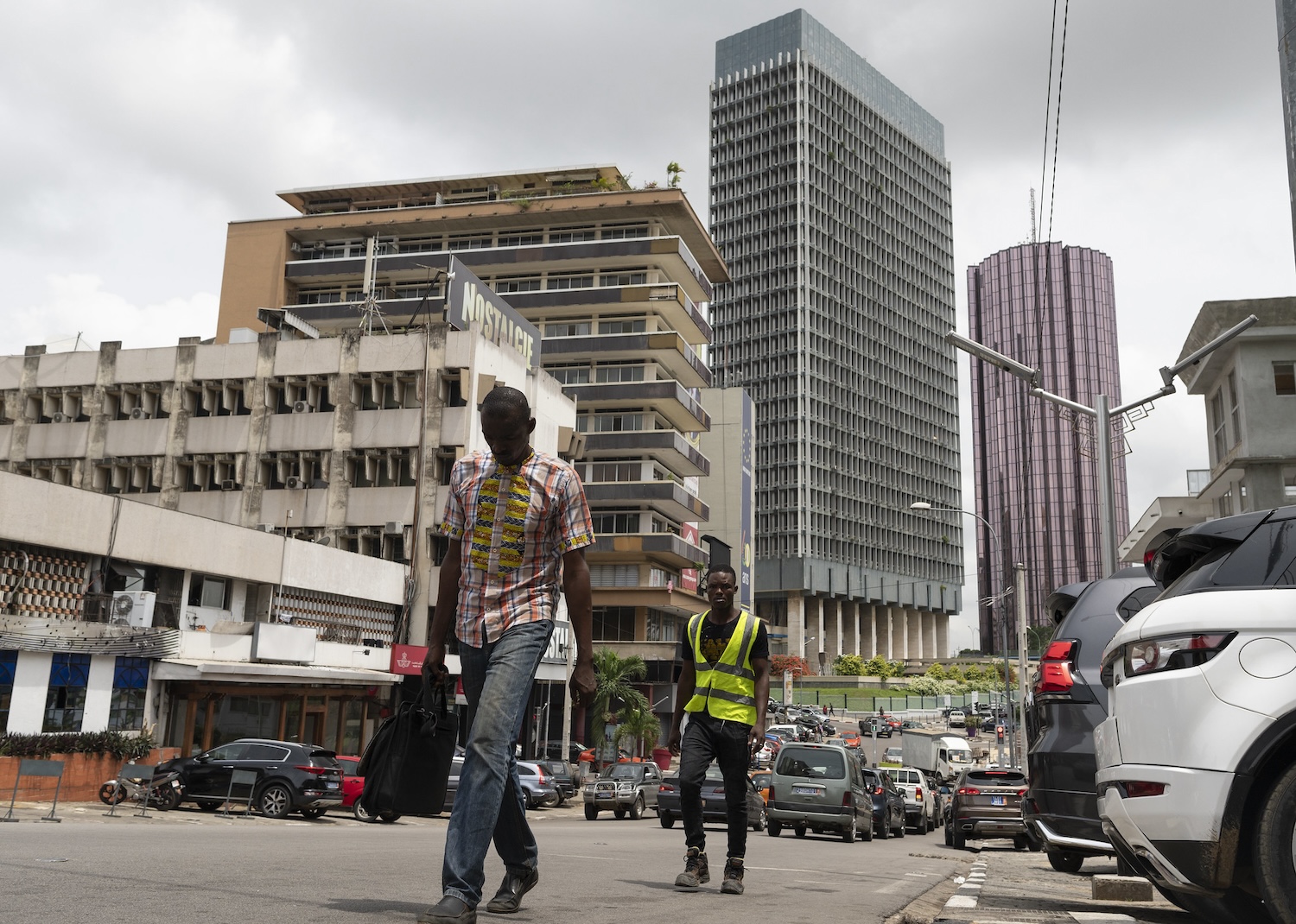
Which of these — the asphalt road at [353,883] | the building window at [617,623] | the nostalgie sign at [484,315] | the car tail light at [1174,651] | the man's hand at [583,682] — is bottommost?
the asphalt road at [353,883]

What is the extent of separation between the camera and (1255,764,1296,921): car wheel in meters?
4.36

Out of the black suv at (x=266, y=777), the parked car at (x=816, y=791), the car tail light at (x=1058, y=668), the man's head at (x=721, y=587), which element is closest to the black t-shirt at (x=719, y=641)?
the man's head at (x=721, y=587)

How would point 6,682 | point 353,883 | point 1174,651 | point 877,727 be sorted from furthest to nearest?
point 877,727
point 6,682
point 353,883
point 1174,651

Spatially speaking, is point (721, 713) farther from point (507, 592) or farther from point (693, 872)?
point (507, 592)

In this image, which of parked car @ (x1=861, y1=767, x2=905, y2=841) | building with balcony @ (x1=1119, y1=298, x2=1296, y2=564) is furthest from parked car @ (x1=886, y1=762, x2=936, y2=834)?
building with balcony @ (x1=1119, y1=298, x2=1296, y2=564)

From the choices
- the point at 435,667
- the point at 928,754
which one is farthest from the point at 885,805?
the point at 928,754

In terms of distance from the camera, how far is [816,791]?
20.3 m

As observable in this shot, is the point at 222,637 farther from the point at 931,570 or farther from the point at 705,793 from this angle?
the point at 931,570

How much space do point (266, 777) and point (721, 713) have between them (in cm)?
1738

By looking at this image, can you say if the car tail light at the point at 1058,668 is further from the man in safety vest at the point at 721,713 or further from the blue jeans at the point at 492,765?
the blue jeans at the point at 492,765

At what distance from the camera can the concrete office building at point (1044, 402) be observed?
609 ft

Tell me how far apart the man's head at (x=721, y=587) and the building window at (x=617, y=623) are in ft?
203

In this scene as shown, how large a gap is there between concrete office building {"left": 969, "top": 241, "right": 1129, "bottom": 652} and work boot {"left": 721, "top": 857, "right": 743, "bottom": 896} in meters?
182

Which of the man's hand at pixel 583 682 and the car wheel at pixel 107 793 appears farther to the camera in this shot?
the car wheel at pixel 107 793
